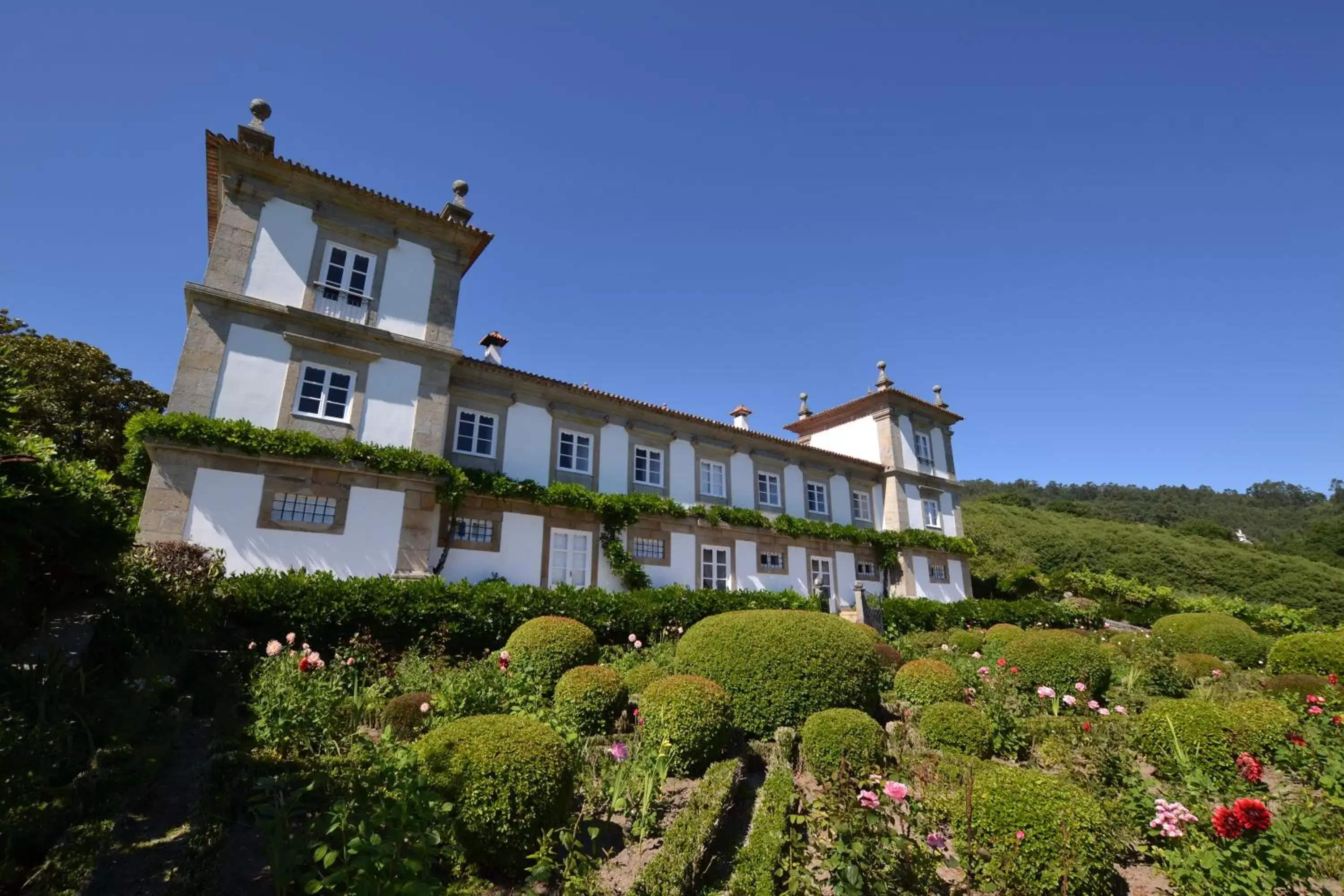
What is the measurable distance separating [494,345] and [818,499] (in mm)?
13785

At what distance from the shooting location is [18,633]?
6250 millimetres

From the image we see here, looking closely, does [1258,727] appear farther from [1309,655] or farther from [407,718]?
[407,718]

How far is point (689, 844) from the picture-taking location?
15.6 ft

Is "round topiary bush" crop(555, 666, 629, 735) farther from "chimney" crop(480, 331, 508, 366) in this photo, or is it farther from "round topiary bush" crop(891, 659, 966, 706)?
"chimney" crop(480, 331, 508, 366)

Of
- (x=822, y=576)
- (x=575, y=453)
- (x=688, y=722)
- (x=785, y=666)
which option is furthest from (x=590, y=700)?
(x=822, y=576)

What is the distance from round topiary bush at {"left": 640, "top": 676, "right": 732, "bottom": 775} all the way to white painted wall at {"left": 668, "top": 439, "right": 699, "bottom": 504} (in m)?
12.8

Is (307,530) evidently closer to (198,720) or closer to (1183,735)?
(198,720)

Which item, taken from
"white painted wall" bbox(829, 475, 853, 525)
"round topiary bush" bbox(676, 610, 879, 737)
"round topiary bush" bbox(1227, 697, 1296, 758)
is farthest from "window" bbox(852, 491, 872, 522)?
"round topiary bush" bbox(1227, 697, 1296, 758)

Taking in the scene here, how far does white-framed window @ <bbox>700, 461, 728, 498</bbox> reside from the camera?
69.4ft

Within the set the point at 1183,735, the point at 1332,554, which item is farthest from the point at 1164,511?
the point at 1183,735

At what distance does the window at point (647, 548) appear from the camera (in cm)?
1822

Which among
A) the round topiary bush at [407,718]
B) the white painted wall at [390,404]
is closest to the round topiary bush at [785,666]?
the round topiary bush at [407,718]

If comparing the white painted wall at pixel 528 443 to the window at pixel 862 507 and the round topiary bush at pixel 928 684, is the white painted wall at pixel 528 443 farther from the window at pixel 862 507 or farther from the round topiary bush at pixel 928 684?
the window at pixel 862 507

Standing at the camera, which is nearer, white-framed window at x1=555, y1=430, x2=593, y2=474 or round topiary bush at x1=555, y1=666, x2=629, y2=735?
round topiary bush at x1=555, y1=666, x2=629, y2=735
